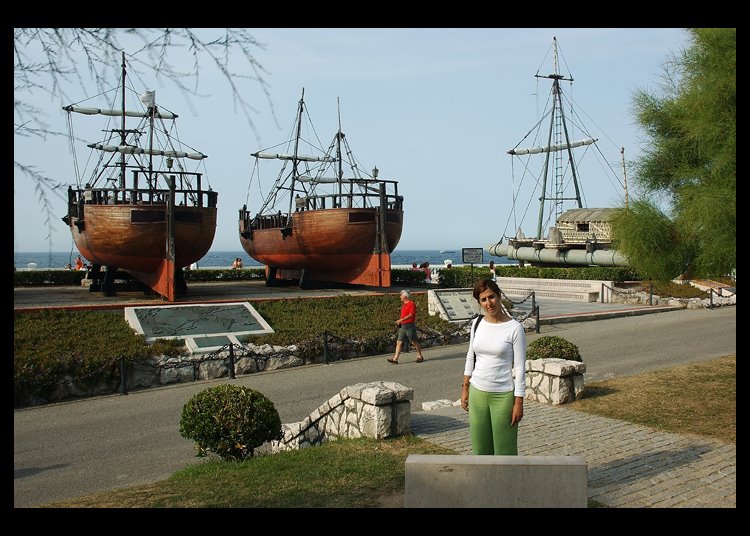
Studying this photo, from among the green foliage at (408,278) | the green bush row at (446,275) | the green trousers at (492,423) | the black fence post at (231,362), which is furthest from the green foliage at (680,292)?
the green trousers at (492,423)

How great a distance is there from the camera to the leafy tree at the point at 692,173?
9.49m

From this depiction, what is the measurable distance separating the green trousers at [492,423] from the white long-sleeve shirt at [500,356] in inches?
3.1

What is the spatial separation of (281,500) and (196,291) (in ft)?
65.9

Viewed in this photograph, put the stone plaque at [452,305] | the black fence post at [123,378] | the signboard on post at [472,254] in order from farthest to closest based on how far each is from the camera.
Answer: the signboard on post at [472,254] → the stone plaque at [452,305] → the black fence post at [123,378]

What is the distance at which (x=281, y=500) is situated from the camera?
6.11 metres

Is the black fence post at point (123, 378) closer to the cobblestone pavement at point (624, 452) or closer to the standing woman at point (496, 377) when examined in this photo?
the cobblestone pavement at point (624, 452)

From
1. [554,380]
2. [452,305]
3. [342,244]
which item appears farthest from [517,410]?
[342,244]

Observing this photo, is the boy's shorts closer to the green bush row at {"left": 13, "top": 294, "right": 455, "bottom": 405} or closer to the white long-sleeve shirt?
the green bush row at {"left": 13, "top": 294, "right": 455, "bottom": 405}

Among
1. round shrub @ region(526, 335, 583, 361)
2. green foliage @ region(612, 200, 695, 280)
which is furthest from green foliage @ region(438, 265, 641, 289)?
green foliage @ region(612, 200, 695, 280)

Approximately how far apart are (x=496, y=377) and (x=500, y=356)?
0.60 feet

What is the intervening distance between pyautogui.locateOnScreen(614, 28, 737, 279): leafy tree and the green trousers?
5496mm

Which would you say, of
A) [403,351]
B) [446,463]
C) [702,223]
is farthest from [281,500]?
[403,351]

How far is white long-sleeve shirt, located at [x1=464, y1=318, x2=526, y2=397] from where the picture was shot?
17.9 feet
